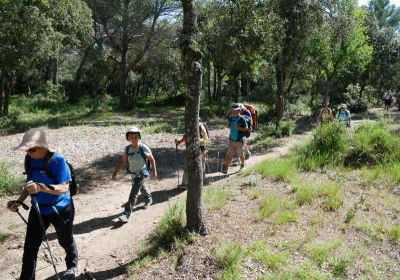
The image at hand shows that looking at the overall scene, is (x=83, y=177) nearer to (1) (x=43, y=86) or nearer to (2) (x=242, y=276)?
(2) (x=242, y=276)

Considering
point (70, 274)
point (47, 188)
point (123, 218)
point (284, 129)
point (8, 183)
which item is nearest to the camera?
point (47, 188)

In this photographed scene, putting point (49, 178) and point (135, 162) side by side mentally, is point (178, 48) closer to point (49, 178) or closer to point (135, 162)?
point (135, 162)

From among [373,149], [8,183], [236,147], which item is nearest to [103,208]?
[8,183]

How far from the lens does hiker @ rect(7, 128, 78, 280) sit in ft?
14.8

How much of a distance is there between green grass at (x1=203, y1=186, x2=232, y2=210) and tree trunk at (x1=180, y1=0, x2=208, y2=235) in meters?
1.14

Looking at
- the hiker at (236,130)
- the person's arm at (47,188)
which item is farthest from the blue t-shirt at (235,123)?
the person's arm at (47,188)

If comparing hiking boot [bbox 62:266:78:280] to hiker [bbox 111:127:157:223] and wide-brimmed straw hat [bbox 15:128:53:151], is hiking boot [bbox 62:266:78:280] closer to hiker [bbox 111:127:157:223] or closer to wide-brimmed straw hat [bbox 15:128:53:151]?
wide-brimmed straw hat [bbox 15:128:53:151]

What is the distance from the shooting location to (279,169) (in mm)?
8664

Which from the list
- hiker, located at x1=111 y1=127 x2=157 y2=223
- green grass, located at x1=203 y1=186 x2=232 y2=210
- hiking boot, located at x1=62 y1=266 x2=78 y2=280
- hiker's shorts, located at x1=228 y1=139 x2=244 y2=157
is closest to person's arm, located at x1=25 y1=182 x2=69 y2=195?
hiking boot, located at x1=62 y1=266 x2=78 y2=280

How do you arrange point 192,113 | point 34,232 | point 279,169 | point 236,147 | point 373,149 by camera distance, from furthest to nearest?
point 236,147 < point 373,149 < point 279,169 < point 192,113 < point 34,232

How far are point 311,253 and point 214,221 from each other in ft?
5.45

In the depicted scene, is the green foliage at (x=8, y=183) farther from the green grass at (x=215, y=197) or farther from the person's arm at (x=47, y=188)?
the person's arm at (x=47, y=188)

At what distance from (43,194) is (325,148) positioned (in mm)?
7007

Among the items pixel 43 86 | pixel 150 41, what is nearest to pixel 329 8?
pixel 150 41
